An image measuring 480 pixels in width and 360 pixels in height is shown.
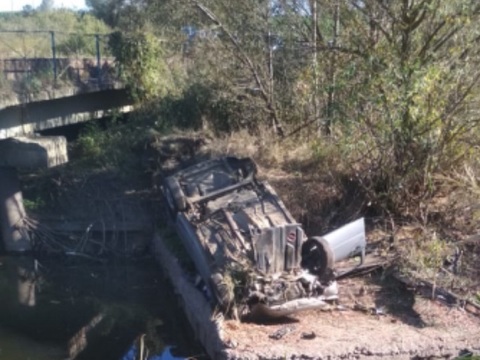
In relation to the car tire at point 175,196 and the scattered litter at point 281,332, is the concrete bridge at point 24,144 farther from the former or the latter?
the scattered litter at point 281,332

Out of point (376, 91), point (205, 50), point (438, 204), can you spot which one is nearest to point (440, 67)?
point (376, 91)

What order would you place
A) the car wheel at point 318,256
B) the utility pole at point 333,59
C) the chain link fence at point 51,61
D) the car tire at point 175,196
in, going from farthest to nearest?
the chain link fence at point 51,61
the utility pole at point 333,59
the car tire at point 175,196
the car wheel at point 318,256

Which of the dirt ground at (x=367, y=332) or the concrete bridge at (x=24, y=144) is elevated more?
the concrete bridge at (x=24, y=144)

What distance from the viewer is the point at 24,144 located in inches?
703

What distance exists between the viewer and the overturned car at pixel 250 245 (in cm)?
1166

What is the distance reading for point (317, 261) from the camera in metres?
12.7

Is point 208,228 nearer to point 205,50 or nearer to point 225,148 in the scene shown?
point 225,148

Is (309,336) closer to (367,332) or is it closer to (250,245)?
(367,332)

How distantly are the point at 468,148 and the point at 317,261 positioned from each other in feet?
13.0

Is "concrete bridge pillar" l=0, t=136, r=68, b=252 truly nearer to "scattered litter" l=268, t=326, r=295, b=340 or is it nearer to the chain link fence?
the chain link fence

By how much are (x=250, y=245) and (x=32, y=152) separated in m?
7.37

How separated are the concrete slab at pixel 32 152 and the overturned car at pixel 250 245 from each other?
3.89m

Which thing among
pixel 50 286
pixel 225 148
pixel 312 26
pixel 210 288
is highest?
pixel 312 26

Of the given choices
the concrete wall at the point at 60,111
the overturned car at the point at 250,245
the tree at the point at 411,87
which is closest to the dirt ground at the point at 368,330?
the overturned car at the point at 250,245
